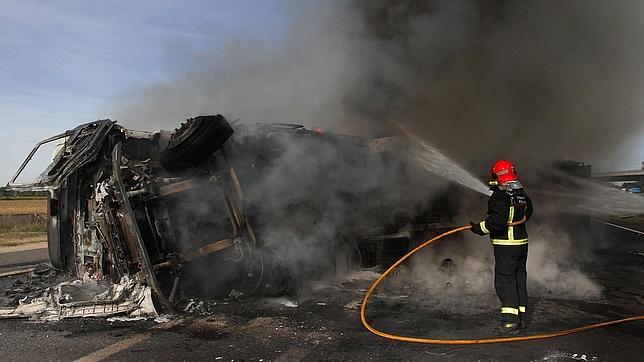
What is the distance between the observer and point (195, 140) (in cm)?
486

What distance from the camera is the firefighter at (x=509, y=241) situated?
14.5ft

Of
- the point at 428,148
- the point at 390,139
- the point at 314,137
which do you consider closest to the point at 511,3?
the point at 428,148

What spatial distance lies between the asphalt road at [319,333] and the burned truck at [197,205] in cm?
43

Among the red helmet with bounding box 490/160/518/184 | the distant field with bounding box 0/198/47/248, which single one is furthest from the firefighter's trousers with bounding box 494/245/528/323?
the distant field with bounding box 0/198/47/248

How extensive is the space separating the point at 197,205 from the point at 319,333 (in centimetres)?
189

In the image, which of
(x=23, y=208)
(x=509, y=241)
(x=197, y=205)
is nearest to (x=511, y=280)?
(x=509, y=241)

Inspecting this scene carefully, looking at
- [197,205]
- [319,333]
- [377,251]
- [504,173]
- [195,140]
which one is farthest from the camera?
[377,251]

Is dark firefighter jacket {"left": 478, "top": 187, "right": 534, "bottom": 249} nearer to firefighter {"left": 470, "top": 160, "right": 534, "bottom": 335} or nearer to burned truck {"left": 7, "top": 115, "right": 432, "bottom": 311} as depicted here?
firefighter {"left": 470, "top": 160, "right": 534, "bottom": 335}

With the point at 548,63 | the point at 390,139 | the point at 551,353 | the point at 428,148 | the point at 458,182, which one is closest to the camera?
the point at 551,353

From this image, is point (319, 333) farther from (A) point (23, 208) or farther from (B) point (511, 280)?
(A) point (23, 208)

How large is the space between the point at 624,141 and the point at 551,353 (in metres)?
9.55

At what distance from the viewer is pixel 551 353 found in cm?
379

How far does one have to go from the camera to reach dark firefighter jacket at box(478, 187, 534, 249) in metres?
4.45

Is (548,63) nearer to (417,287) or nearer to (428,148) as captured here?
(428,148)
